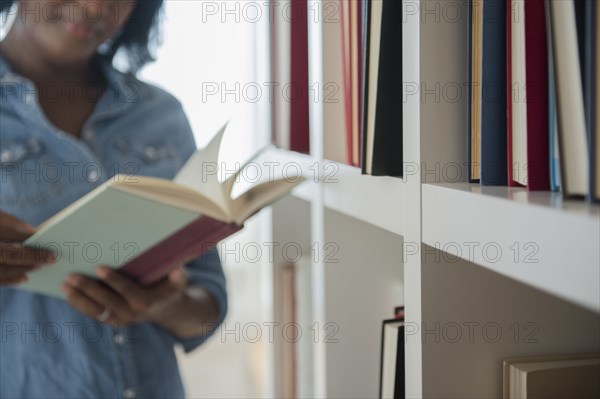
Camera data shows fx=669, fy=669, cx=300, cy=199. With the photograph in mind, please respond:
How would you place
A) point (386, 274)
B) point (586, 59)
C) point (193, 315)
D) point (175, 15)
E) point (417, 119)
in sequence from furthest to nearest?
point (175, 15) < point (193, 315) < point (386, 274) < point (417, 119) < point (586, 59)

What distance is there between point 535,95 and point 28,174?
82cm

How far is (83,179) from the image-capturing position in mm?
1033

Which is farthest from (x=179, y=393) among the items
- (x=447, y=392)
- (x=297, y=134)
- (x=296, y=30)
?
(x=447, y=392)

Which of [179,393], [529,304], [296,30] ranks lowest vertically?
[179,393]

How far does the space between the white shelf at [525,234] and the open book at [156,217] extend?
265mm

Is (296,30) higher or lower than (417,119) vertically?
higher

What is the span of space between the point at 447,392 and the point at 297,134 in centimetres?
59

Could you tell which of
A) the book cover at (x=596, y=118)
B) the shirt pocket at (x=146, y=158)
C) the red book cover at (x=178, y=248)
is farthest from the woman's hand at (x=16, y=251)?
the book cover at (x=596, y=118)

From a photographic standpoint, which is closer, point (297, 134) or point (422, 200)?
point (422, 200)

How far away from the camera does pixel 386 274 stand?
774 mm

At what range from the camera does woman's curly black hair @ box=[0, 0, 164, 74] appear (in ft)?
4.09

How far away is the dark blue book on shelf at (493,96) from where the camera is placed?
41 cm

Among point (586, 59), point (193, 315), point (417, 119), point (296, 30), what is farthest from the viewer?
point (193, 315)

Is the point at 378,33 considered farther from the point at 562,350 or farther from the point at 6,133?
the point at 6,133
